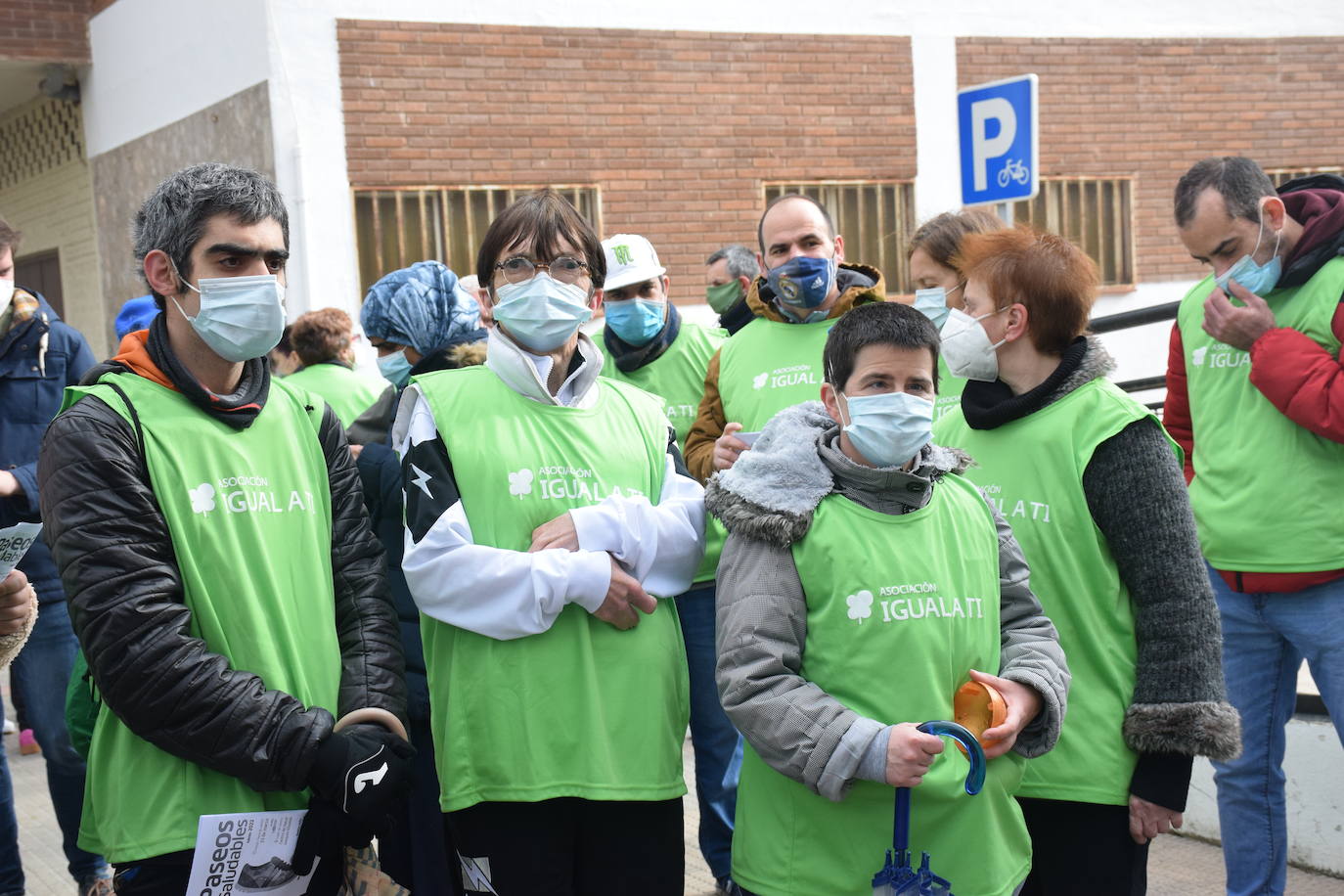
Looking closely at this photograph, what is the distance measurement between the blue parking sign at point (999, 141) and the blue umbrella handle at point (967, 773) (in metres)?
4.75

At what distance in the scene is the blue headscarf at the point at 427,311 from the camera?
3834 millimetres

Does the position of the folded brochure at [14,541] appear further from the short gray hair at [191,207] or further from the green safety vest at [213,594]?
the short gray hair at [191,207]

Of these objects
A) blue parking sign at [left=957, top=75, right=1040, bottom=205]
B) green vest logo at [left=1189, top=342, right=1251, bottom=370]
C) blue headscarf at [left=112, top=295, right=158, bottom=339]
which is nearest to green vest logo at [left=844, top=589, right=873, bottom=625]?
green vest logo at [left=1189, top=342, right=1251, bottom=370]

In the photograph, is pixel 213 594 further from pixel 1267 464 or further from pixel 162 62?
pixel 162 62

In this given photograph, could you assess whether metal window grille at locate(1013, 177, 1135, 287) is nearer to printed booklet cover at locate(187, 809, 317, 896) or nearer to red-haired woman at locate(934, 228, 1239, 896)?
red-haired woman at locate(934, 228, 1239, 896)

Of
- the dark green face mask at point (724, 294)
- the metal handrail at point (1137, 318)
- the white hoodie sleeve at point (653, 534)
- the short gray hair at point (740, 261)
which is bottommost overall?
the white hoodie sleeve at point (653, 534)

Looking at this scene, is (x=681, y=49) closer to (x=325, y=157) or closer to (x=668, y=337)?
(x=325, y=157)

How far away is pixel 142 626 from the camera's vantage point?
2.44m

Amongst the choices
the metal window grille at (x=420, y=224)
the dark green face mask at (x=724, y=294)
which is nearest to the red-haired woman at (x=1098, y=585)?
the dark green face mask at (x=724, y=294)

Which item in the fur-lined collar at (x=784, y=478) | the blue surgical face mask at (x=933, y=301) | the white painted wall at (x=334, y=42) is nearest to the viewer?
the fur-lined collar at (x=784, y=478)

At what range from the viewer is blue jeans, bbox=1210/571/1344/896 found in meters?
3.85

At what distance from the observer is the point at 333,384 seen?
17.5ft

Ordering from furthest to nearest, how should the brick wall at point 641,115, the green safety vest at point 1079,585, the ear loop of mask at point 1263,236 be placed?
the brick wall at point 641,115 → the ear loop of mask at point 1263,236 → the green safety vest at point 1079,585

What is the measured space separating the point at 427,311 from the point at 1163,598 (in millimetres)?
2180
